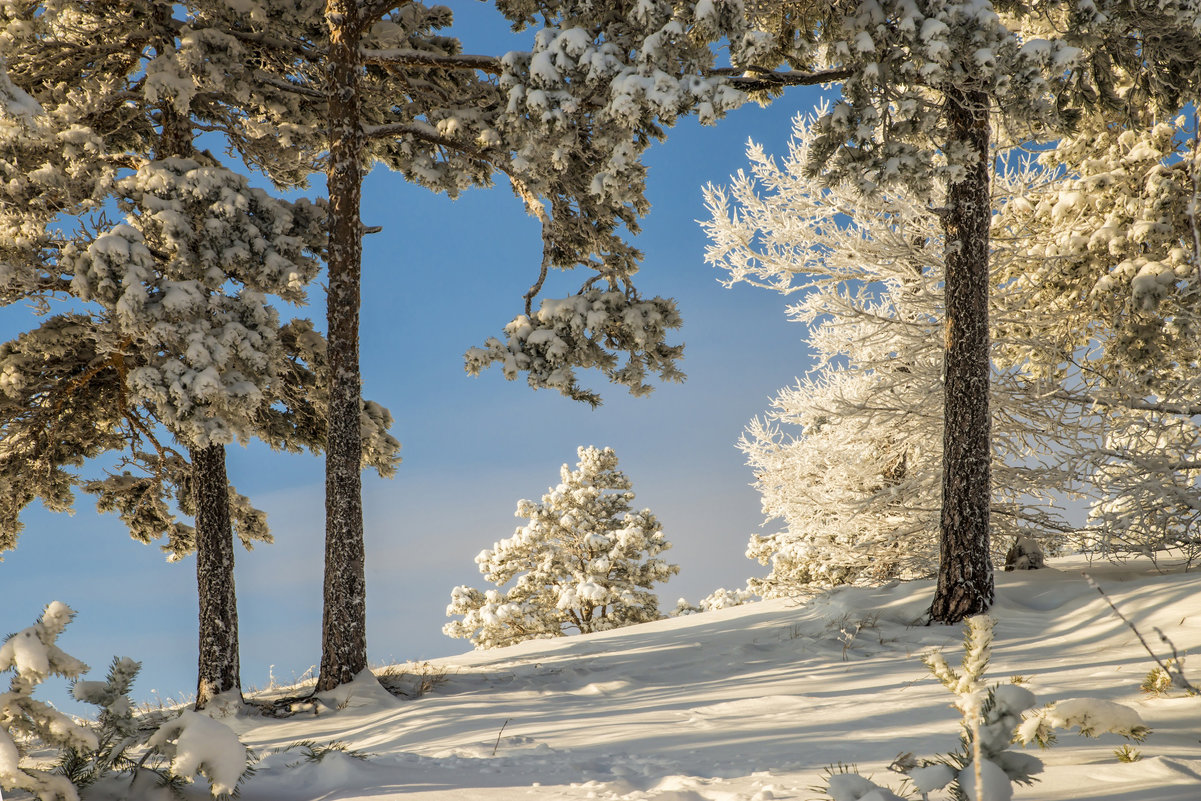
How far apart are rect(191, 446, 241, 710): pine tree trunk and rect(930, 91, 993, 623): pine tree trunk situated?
Result: 836cm

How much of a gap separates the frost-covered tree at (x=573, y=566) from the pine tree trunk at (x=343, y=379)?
11250mm

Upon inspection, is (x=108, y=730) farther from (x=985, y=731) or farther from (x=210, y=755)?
(x=985, y=731)

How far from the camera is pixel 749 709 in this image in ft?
19.4

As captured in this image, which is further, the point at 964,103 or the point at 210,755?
the point at 964,103

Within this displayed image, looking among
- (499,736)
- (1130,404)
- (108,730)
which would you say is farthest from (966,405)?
(108,730)

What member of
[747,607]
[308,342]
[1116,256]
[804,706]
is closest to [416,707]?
[804,706]

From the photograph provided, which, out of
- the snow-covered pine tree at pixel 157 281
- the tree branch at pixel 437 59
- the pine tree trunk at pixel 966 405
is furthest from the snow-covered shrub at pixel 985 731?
the tree branch at pixel 437 59

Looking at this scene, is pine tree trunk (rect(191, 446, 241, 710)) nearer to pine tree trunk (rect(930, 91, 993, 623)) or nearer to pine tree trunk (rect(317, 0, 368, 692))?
pine tree trunk (rect(317, 0, 368, 692))

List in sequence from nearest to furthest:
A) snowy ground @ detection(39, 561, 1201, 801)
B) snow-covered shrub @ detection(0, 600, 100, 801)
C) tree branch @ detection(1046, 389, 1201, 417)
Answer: snow-covered shrub @ detection(0, 600, 100, 801), snowy ground @ detection(39, 561, 1201, 801), tree branch @ detection(1046, 389, 1201, 417)

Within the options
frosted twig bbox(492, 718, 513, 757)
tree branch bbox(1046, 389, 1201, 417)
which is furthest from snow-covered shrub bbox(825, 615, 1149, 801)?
tree branch bbox(1046, 389, 1201, 417)

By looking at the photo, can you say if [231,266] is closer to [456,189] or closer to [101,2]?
[456,189]

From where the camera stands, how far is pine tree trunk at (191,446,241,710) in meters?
9.62

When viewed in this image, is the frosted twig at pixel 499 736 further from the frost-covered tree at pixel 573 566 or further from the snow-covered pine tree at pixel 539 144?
the frost-covered tree at pixel 573 566

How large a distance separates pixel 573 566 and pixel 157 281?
47.2 ft
